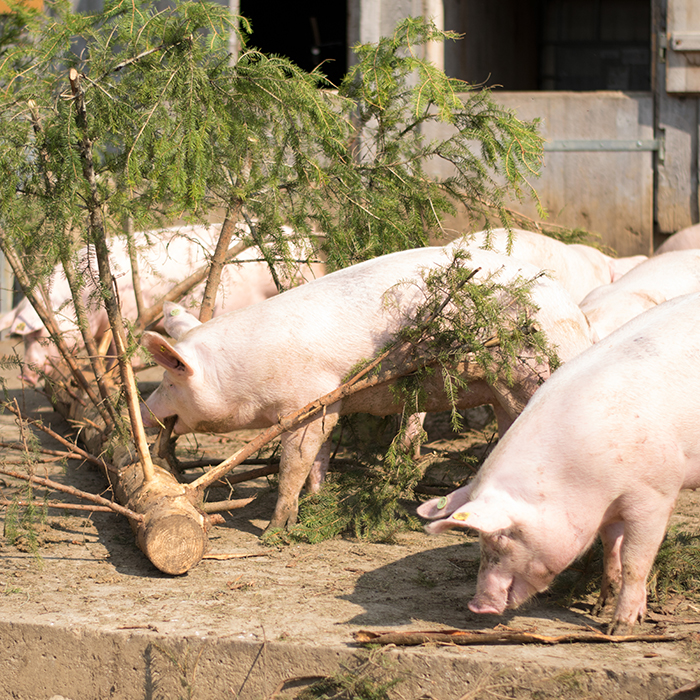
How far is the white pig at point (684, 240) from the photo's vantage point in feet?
24.3

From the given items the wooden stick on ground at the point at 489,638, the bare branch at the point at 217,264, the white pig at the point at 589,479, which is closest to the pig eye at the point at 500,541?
the white pig at the point at 589,479

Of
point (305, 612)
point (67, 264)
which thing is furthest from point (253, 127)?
point (305, 612)

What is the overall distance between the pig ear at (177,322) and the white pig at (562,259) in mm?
1963

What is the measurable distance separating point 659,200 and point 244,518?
5203 mm

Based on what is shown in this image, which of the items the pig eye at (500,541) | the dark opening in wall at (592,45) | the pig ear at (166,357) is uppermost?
the dark opening in wall at (592,45)

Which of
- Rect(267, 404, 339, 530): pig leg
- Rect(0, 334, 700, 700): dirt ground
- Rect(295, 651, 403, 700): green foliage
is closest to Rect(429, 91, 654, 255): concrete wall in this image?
Rect(267, 404, 339, 530): pig leg

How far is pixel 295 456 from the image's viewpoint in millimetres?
4355

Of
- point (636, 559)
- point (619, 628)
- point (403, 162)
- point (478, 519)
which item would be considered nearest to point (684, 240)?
point (403, 162)

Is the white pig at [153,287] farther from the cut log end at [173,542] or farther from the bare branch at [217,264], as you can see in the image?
the cut log end at [173,542]

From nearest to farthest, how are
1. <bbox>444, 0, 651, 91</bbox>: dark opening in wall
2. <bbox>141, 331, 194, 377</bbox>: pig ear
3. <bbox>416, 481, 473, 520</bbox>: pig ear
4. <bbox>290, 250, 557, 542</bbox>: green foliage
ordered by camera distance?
<bbox>416, 481, 473, 520</bbox>: pig ear, <bbox>290, 250, 557, 542</bbox>: green foliage, <bbox>141, 331, 194, 377</bbox>: pig ear, <bbox>444, 0, 651, 91</bbox>: dark opening in wall

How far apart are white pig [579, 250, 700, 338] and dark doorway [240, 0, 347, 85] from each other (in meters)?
8.10

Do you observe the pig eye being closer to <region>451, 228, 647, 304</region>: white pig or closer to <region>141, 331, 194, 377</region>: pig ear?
<region>141, 331, 194, 377</region>: pig ear

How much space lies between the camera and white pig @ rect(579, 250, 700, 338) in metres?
5.12

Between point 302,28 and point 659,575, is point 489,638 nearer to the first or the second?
point 659,575
